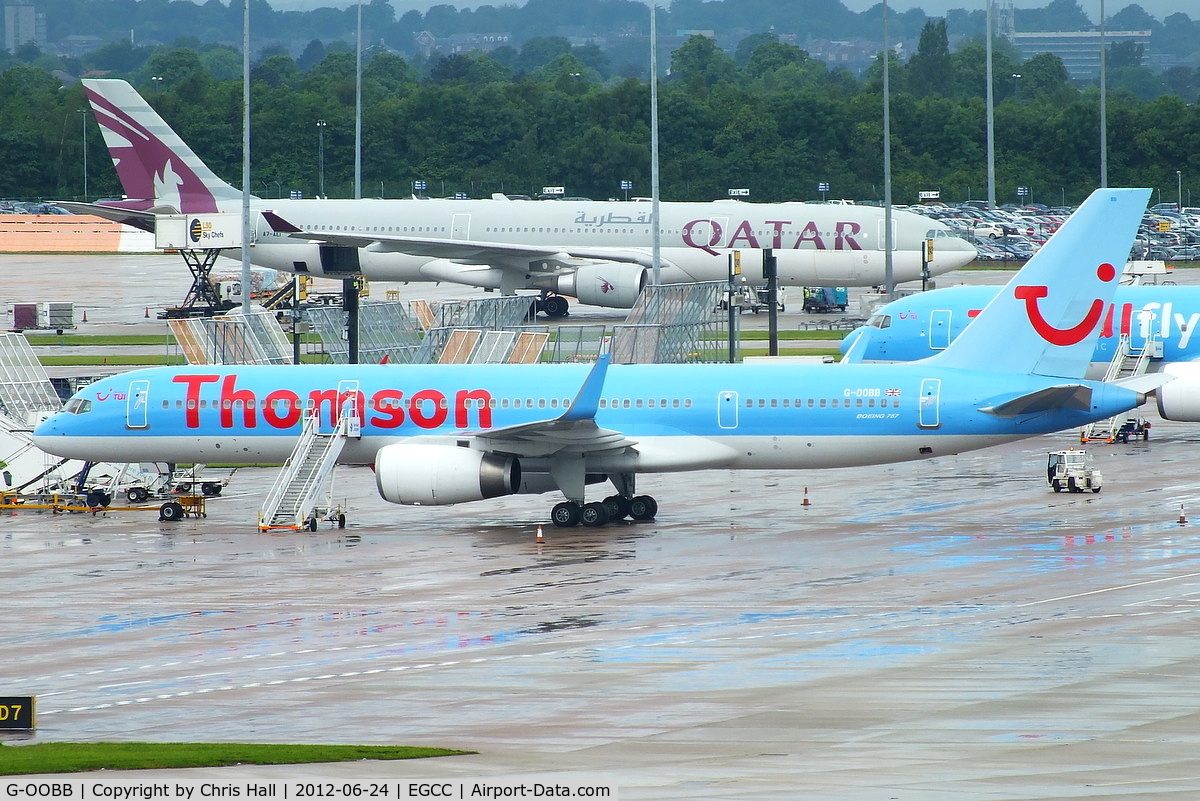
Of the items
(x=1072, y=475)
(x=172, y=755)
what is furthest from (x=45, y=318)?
(x=172, y=755)

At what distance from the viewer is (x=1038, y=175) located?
136875mm

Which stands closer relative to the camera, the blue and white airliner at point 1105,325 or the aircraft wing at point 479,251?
the blue and white airliner at point 1105,325

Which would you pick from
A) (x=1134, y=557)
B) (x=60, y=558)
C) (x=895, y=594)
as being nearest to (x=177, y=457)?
(x=60, y=558)

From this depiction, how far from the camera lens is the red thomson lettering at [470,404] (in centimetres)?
3453

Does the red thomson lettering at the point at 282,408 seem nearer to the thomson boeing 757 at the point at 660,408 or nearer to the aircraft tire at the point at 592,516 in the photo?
the thomson boeing 757 at the point at 660,408

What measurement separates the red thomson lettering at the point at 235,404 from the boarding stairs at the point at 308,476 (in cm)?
124

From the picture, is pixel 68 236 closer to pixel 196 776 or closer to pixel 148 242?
pixel 148 242

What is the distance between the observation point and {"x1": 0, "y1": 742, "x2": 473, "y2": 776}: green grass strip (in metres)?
16.3

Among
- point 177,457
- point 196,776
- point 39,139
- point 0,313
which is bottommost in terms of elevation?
point 196,776

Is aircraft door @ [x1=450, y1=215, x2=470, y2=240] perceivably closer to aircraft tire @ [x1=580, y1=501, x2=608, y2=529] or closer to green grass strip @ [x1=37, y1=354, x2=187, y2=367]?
green grass strip @ [x1=37, y1=354, x2=187, y2=367]

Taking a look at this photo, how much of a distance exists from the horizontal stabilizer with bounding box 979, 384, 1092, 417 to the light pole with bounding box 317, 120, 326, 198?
101 m

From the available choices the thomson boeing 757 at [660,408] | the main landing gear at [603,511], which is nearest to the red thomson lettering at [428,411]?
the thomson boeing 757 at [660,408]

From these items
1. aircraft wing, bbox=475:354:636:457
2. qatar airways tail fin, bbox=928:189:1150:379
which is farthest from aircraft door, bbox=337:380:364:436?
qatar airways tail fin, bbox=928:189:1150:379

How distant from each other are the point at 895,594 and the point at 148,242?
333 ft
